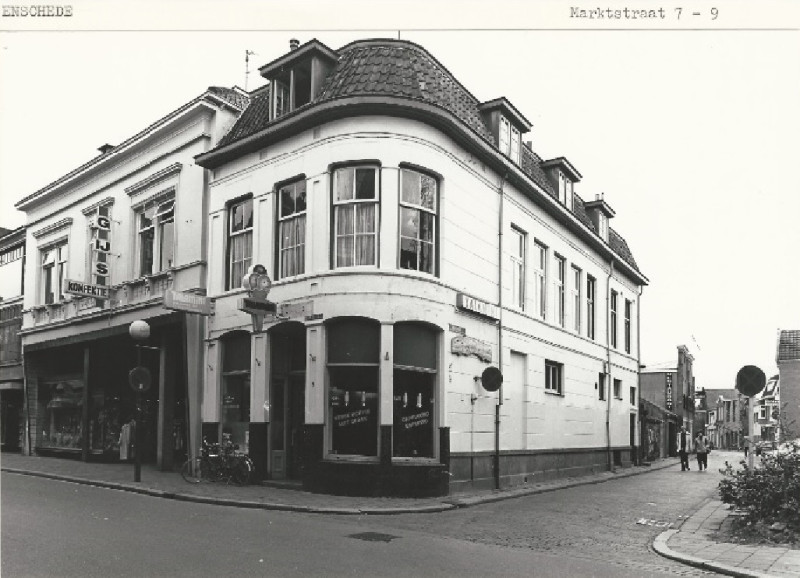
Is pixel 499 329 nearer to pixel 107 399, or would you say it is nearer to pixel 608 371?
pixel 608 371

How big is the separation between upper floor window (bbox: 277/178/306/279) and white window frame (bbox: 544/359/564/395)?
7758 millimetres

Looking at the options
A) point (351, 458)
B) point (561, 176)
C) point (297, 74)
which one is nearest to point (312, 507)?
point (351, 458)

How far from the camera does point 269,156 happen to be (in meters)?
15.9

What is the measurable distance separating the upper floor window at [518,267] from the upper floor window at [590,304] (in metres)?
5.47

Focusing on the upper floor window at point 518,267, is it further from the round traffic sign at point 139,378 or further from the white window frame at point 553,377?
the round traffic sign at point 139,378

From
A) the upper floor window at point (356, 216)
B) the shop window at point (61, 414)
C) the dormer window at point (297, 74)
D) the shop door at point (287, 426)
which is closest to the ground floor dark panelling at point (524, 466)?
the shop door at point (287, 426)

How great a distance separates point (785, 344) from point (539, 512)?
17.0 feet

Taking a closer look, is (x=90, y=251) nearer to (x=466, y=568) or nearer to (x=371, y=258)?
(x=371, y=258)

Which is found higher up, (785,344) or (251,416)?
(785,344)

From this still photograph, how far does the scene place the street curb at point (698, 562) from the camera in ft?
24.4

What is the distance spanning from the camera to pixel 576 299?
2262cm

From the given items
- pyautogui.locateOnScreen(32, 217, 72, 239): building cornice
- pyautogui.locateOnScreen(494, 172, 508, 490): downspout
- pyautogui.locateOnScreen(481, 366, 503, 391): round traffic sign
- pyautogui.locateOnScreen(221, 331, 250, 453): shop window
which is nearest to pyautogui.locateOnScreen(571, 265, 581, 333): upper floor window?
pyautogui.locateOnScreen(494, 172, 508, 490): downspout

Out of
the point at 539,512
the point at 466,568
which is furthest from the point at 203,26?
the point at 539,512

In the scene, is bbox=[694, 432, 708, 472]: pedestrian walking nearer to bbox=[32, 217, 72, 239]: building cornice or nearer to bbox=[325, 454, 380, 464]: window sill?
bbox=[325, 454, 380, 464]: window sill
